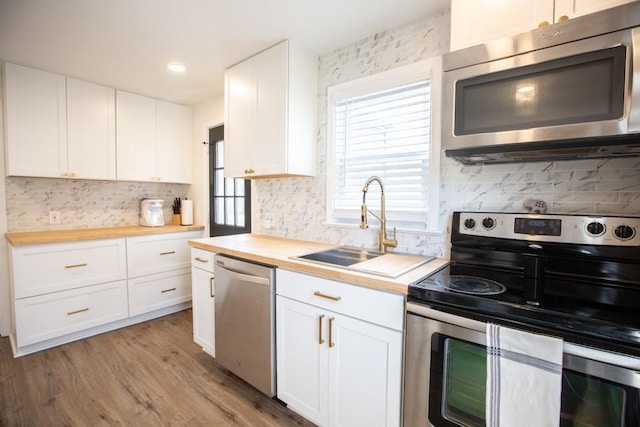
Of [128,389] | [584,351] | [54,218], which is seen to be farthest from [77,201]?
[584,351]

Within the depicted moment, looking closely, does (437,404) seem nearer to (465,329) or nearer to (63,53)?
(465,329)

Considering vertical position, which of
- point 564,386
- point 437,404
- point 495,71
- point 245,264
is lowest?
point 437,404

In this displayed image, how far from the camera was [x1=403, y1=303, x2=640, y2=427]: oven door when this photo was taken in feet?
2.63

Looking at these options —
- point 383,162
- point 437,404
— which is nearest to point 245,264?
point 383,162

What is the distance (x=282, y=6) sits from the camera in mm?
1684

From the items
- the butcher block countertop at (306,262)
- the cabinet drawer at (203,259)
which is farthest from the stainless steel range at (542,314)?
the cabinet drawer at (203,259)

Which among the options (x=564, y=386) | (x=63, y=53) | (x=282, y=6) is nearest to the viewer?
(x=564, y=386)

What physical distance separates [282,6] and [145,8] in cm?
79

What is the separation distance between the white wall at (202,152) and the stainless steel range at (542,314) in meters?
2.80

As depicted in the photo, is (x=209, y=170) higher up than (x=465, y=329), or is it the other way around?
(x=209, y=170)

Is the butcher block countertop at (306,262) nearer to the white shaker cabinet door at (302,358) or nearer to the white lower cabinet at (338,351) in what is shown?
→ the white lower cabinet at (338,351)

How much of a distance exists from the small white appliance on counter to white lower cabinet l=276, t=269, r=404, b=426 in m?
2.24

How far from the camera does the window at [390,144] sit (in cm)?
173

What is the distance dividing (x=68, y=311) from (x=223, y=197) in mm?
1663
